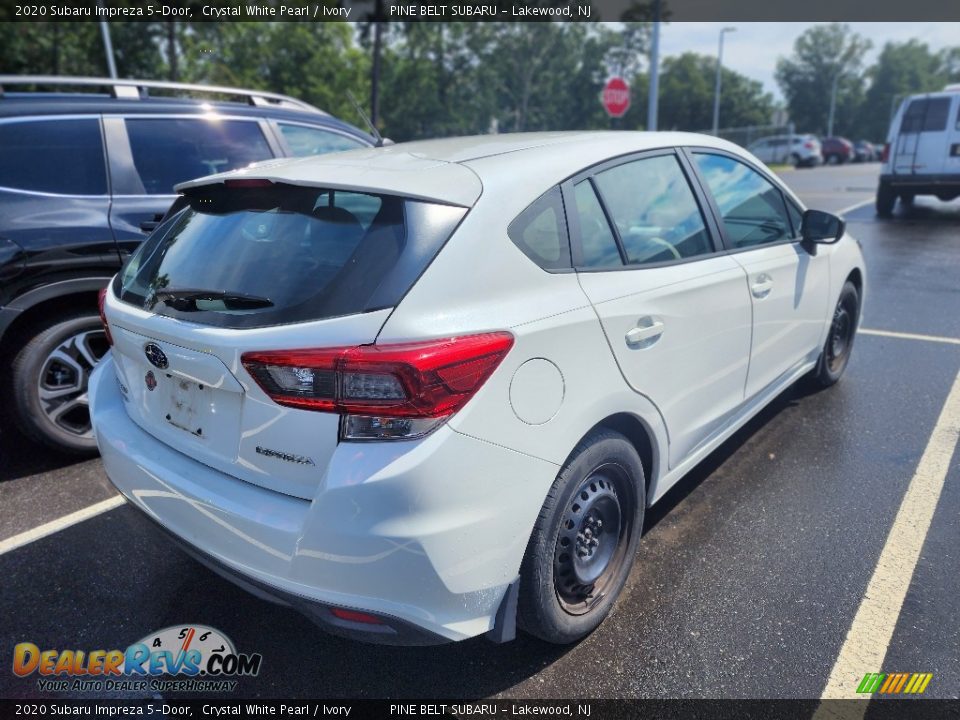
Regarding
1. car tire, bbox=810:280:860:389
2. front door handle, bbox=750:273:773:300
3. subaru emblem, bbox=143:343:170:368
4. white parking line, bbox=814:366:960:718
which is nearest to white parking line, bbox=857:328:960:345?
car tire, bbox=810:280:860:389

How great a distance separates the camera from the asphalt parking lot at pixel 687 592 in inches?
89.9

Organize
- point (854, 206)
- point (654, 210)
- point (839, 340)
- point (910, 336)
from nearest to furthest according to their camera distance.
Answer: point (654, 210), point (839, 340), point (910, 336), point (854, 206)

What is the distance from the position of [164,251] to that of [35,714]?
1.54 m

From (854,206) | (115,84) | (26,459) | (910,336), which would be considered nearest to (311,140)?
(115,84)

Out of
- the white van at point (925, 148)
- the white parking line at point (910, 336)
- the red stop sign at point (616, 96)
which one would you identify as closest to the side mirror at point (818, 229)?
the white parking line at point (910, 336)

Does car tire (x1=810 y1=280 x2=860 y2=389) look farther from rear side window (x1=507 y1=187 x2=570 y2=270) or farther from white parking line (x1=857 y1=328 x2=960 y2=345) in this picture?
rear side window (x1=507 y1=187 x2=570 y2=270)

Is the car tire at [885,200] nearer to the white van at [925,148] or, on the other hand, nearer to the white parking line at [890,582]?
the white van at [925,148]

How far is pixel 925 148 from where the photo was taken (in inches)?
535

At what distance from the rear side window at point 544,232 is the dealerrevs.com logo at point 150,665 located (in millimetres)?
1645

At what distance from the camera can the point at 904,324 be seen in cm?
650

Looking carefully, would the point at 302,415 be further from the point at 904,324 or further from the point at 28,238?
the point at 904,324

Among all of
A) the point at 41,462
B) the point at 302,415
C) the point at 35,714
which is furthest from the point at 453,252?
the point at 41,462

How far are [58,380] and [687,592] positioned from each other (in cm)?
332

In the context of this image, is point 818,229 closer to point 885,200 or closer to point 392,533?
point 392,533
